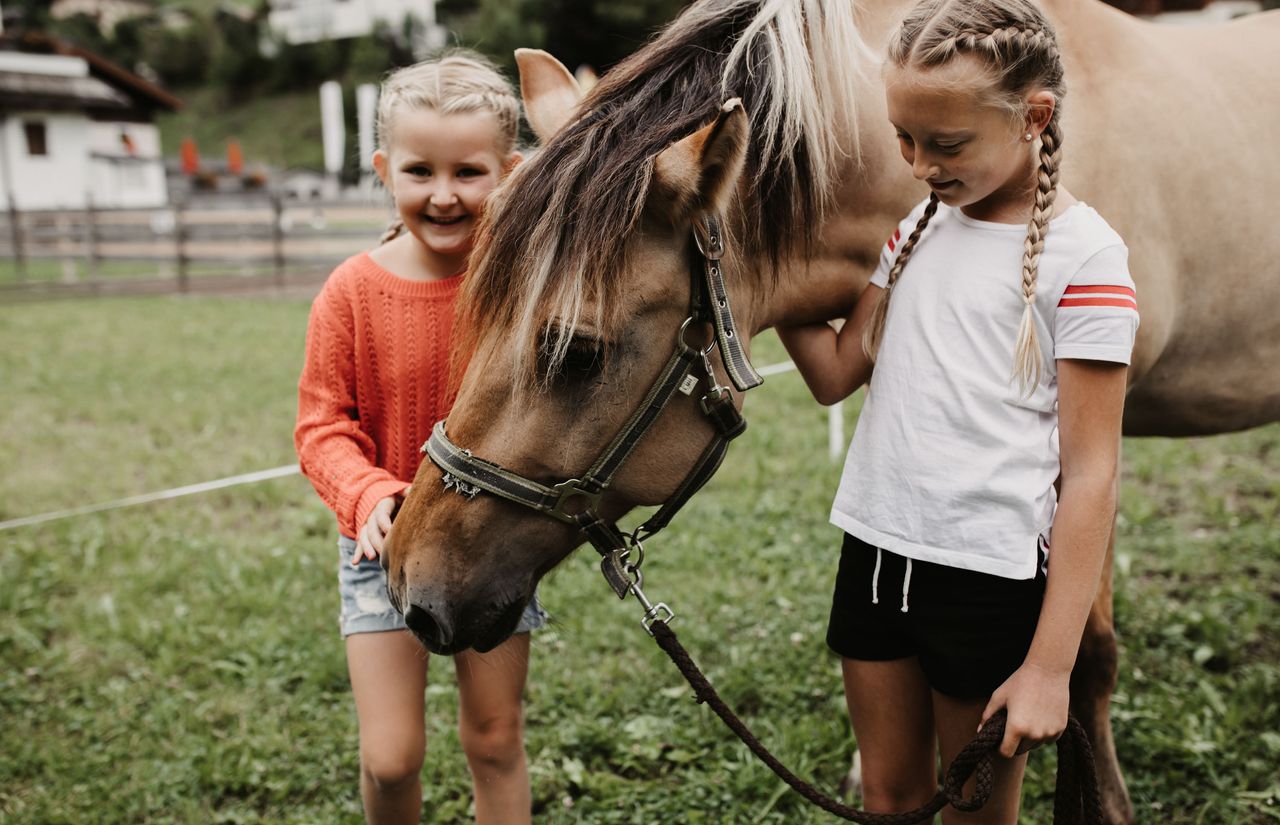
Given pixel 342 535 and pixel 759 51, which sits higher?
pixel 759 51

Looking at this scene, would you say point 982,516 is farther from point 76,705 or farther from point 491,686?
point 76,705

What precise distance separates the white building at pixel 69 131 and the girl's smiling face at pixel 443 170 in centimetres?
2915

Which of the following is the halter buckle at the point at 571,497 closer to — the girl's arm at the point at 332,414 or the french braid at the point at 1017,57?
the girl's arm at the point at 332,414

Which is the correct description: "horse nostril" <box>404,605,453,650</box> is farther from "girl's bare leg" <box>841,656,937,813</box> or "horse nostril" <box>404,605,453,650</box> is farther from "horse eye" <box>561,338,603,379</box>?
"girl's bare leg" <box>841,656,937,813</box>

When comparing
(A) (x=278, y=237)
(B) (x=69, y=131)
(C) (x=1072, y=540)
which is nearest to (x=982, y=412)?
(C) (x=1072, y=540)

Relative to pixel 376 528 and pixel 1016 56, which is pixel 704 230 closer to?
pixel 1016 56

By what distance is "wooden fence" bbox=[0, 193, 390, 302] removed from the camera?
1542cm

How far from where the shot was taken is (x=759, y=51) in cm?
182

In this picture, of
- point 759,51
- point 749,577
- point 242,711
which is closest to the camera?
point 759,51

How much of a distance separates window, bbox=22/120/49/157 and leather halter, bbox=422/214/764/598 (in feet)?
109

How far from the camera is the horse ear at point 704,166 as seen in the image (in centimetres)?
151

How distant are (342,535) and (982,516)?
4.33 feet

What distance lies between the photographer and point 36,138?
2848 cm

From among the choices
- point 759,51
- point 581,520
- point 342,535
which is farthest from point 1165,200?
point 342,535
